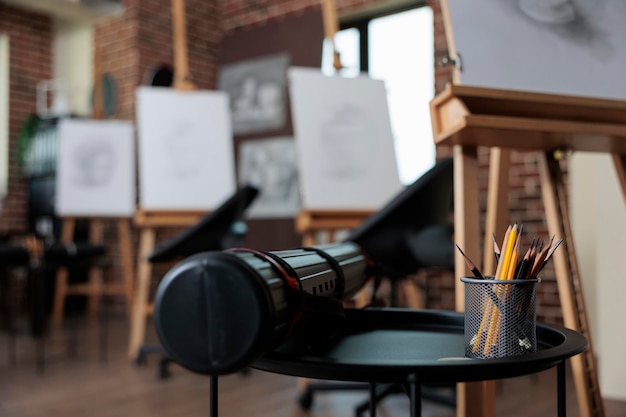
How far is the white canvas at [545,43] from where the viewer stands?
4.48 feet

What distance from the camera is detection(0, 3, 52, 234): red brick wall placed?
517cm

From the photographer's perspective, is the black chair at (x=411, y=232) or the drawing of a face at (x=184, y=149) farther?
the drawing of a face at (x=184, y=149)

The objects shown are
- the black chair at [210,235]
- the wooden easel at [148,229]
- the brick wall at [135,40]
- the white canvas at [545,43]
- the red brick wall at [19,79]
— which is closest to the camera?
the white canvas at [545,43]

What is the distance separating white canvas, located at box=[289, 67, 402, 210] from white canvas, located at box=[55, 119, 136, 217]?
6.22 ft

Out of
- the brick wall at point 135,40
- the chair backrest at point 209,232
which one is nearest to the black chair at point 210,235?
the chair backrest at point 209,232

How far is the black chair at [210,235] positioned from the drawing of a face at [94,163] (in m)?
1.70

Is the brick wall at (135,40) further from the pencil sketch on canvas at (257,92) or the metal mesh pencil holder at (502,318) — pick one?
the metal mesh pencil holder at (502,318)

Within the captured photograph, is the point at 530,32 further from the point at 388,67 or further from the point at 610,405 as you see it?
the point at 388,67

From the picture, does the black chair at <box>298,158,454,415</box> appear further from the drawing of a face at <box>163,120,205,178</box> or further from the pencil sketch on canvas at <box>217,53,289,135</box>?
the pencil sketch on canvas at <box>217,53,289,135</box>

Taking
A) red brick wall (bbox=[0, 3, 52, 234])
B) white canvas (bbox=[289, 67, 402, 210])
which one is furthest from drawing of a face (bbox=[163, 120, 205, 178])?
red brick wall (bbox=[0, 3, 52, 234])

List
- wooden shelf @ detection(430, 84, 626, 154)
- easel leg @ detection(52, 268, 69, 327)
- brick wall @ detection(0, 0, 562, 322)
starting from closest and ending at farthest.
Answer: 1. wooden shelf @ detection(430, 84, 626, 154)
2. easel leg @ detection(52, 268, 69, 327)
3. brick wall @ detection(0, 0, 562, 322)

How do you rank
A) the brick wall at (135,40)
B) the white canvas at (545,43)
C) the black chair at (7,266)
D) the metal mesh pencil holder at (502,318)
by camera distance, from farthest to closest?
the brick wall at (135,40) < the black chair at (7,266) < the white canvas at (545,43) < the metal mesh pencil holder at (502,318)

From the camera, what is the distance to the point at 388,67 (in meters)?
4.54

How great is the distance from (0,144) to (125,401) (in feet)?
11.9
